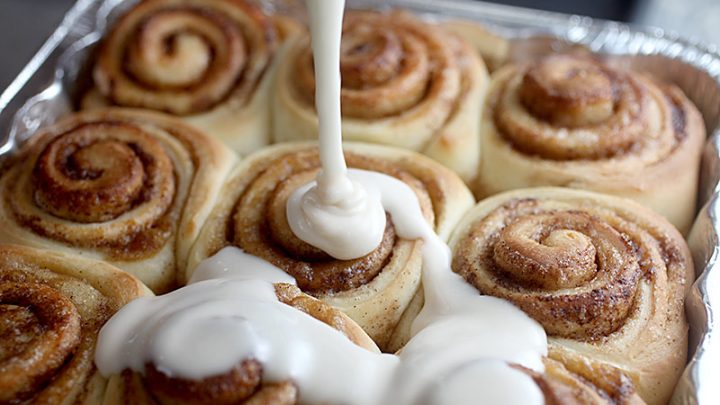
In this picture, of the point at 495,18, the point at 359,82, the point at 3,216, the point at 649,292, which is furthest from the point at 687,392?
the point at 3,216

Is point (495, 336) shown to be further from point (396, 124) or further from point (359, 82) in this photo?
point (359, 82)

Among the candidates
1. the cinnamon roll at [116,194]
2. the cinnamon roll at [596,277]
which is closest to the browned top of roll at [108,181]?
the cinnamon roll at [116,194]

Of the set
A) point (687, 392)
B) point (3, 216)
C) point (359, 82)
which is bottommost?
point (687, 392)

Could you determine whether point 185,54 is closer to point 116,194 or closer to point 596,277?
point 116,194

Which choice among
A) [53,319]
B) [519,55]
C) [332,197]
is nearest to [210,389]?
[53,319]

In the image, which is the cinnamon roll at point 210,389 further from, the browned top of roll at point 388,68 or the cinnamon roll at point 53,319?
the browned top of roll at point 388,68

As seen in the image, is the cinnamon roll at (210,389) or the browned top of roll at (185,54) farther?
the browned top of roll at (185,54)

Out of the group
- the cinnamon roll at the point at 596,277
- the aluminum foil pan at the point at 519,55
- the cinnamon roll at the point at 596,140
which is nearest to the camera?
the cinnamon roll at the point at 596,277
